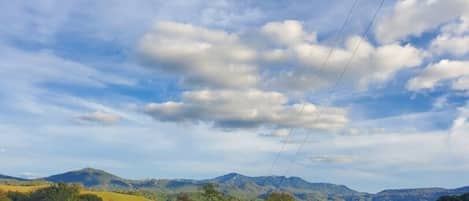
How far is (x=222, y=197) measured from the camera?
111 meters

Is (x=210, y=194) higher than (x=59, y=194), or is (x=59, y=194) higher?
(x=59, y=194)

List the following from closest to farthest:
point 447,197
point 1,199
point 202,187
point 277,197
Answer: point 202,187
point 277,197
point 1,199
point 447,197

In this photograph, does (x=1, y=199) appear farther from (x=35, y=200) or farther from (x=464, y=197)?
(x=464, y=197)

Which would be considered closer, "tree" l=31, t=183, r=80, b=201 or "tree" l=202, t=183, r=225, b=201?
"tree" l=202, t=183, r=225, b=201

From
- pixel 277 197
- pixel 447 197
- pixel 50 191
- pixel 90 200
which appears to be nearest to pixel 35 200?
pixel 50 191

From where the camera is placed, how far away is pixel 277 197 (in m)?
143

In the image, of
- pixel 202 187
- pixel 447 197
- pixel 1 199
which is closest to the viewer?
pixel 202 187

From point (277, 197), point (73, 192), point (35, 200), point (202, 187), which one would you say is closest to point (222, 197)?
point (202, 187)

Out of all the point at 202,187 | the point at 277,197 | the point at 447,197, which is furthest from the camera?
the point at 447,197

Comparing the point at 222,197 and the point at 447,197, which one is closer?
the point at 222,197

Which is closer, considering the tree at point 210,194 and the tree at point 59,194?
the tree at point 210,194

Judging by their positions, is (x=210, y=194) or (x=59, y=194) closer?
(x=210, y=194)

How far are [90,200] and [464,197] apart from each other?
146477 millimetres

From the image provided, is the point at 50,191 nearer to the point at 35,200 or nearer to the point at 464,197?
the point at 35,200
